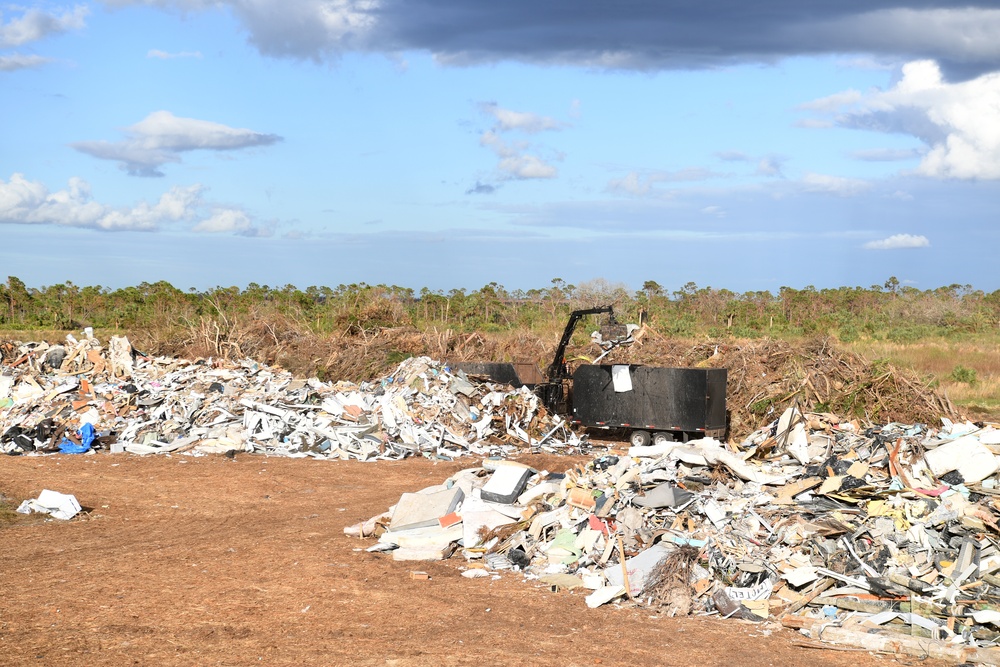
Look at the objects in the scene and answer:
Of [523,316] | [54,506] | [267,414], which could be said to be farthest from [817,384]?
[523,316]

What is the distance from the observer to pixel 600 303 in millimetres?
36781

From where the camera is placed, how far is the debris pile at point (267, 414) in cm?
1670

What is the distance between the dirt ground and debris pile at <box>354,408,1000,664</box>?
0.38 m

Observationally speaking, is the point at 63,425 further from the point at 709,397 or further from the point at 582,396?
the point at 709,397

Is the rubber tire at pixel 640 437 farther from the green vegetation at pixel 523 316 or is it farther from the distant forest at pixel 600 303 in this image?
the distant forest at pixel 600 303

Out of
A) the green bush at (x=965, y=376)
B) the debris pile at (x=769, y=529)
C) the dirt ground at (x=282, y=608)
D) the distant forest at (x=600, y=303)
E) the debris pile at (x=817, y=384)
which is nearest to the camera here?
the dirt ground at (x=282, y=608)

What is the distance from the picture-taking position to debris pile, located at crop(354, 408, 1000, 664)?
7.69 meters

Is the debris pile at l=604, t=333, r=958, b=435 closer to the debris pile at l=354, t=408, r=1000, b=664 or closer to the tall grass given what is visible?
the tall grass

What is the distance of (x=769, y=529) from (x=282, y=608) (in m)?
4.75

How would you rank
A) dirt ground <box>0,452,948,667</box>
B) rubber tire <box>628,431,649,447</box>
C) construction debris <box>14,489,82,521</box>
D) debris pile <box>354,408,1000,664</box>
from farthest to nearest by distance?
rubber tire <box>628,431,649,447</box> < construction debris <box>14,489,82,521</box> < debris pile <box>354,408,1000,664</box> < dirt ground <box>0,452,948,667</box>

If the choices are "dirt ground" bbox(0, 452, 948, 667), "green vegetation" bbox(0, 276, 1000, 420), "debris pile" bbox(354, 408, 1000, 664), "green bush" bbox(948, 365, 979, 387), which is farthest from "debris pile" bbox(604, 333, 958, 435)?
"dirt ground" bbox(0, 452, 948, 667)

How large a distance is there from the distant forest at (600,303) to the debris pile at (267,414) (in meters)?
13.1

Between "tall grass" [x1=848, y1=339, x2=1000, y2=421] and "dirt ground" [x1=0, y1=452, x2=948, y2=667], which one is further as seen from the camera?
"tall grass" [x1=848, y1=339, x2=1000, y2=421]

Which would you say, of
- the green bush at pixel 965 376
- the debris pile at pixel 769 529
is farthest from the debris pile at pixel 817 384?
the green bush at pixel 965 376
